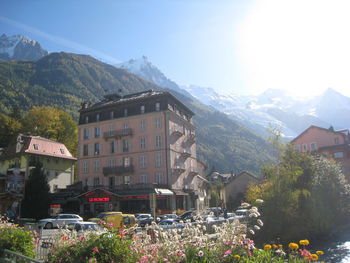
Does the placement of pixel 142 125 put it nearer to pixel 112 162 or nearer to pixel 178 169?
pixel 112 162

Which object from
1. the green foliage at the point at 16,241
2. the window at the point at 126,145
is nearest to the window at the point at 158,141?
the window at the point at 126,145

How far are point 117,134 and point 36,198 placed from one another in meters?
16.2

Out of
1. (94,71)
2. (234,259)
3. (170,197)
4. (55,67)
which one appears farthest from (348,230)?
(94,71)

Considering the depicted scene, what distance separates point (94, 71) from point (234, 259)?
191m

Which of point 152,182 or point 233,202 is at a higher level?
point 152,182

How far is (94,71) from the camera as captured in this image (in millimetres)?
186875

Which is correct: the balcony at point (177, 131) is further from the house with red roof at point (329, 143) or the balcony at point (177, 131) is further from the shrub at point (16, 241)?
the shrub at point (16, 241)

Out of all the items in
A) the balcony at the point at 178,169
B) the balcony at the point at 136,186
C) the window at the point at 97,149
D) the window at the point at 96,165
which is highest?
the window at the point at 97,149

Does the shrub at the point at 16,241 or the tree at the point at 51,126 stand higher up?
the tree at the point at 51,126

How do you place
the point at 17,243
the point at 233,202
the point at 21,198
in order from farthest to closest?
the point at 233,202 → the point at 21,198 → the point at 17,243

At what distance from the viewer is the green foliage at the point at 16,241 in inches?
400

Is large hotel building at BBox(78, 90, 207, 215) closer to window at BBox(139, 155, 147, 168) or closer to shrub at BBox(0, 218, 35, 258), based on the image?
window at BBox(139, 155, 147, 168)

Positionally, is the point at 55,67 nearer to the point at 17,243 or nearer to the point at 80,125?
the point at 80,125

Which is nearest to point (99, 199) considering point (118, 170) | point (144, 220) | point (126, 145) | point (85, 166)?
point (118, 170)
